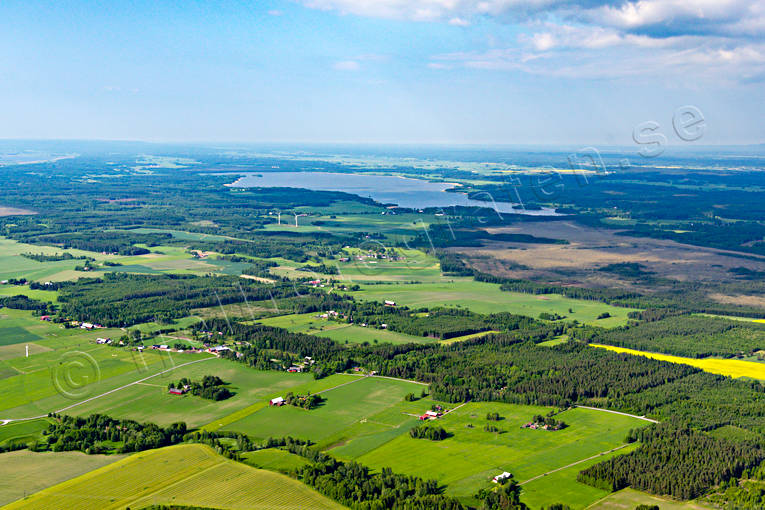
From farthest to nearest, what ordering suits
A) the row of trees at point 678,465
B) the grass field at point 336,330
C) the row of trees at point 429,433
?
1. the grass field at point 336,330
2. the row of trees at point 429,433
3. the row of trees at point 678,465

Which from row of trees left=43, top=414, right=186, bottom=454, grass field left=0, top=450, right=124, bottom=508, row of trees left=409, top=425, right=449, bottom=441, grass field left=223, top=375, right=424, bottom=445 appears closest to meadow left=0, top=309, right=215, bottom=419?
row of trees left=43, top=414, right=186, bottom=454

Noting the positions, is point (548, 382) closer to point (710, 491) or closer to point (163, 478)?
point (710, 491)

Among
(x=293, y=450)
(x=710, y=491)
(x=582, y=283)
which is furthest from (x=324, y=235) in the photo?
(x=710, y=491)

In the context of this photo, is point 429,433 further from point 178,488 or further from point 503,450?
point 178,488

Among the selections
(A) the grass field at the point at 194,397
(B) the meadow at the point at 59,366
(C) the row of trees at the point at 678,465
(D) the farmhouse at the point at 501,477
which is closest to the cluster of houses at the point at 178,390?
(A) the grass field at the point at 194,397

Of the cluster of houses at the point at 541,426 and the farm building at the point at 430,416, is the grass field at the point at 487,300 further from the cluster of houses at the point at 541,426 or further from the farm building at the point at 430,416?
the farm building at the point at 430,416

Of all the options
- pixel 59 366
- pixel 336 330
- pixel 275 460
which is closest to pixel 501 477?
pixel 275 460

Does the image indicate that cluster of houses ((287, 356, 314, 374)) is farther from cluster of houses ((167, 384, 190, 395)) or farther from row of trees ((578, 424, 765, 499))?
row of trees ((578, 424, 765, 499))
